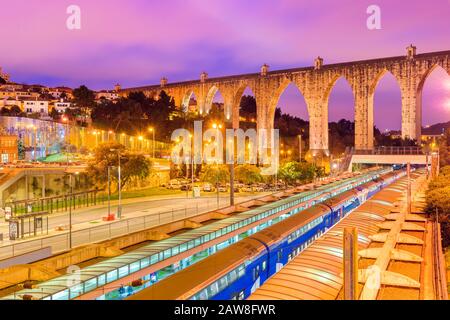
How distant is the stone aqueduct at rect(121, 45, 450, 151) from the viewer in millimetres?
59656

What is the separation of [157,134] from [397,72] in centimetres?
4014

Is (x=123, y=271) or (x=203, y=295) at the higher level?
(x=123, y=271)

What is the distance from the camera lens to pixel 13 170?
36969 mm

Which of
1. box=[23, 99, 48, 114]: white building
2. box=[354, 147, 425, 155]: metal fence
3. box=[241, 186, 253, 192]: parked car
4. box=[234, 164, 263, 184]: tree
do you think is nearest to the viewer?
box=[234, 164, 263, 184]: tree

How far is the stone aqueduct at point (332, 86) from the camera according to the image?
59.7 metres

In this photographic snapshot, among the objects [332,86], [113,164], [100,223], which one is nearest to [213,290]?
[100,223]

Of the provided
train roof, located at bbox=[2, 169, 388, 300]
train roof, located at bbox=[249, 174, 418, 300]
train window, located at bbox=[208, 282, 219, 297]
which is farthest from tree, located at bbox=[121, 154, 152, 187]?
train window, located at bbox=[208, 282, 219, 297]

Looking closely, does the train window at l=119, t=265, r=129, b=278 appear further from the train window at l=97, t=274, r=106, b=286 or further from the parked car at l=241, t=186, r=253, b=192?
the parked car at l=241, t=186, r=253, b=192

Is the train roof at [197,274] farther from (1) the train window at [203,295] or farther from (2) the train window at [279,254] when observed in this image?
(2) the train window at [279,254]

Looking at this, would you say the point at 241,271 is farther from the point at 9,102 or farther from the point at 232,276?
the point at 9,102

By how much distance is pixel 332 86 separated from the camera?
2682 inches

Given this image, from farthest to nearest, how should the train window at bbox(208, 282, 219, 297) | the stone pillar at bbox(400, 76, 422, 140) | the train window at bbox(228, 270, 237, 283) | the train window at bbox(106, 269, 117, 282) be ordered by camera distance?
the stone pillar at bbox(400, 76, 422, 140) → the train window at bbox(228, 270, 237, 283) → the train window at bbox(106, 269, 117, 282) → the train window at bbox(208, 282, 219, 297)

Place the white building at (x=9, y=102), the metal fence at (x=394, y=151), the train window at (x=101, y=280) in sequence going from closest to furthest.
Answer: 1. the train window at (x=101, y=280)
2. the metal fence at (x=394, y=151)
3. the white building at (x=9, y=102)

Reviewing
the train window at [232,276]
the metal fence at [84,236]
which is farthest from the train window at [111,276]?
the metal fence at [84,236]
